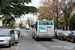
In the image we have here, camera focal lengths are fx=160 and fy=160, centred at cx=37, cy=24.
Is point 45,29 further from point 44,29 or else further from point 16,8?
point 16,8

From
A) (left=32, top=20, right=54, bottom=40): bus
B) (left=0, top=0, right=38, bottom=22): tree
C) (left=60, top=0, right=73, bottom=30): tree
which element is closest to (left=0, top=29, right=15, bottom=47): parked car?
(left=32, top=20, right=54, bottom=40): bus

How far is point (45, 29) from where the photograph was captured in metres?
22.6

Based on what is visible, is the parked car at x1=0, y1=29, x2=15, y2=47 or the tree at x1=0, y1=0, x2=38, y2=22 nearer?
the parked car at x1=0, y1=29, x2=15, y2=47

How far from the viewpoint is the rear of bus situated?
22.4 metres

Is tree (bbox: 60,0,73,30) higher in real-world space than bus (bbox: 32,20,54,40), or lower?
higher

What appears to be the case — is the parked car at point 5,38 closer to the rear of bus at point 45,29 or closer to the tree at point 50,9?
the rear of bus at point 45,29

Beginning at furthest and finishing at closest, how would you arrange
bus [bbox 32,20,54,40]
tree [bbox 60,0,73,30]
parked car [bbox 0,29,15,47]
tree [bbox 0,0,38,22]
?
tree [bbox 60,0,73,30], tree [bbox 0,0,38,22], bus [bbox 32,20,54,40], parked car [bbox 0,29,15,47]

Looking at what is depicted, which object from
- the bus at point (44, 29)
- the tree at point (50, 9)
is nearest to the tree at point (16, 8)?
the bus at point (44, 29)

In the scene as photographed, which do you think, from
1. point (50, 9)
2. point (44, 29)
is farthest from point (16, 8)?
point (50, 9)

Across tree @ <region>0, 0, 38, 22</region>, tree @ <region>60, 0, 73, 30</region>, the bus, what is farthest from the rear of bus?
tree @ <region>60, 0, 73, 30</region>

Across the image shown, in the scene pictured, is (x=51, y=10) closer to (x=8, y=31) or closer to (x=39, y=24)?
(x=39, y=24)

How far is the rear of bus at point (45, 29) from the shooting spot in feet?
73.6

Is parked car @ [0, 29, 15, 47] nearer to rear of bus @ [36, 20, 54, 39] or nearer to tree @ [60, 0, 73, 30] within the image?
rear of bus @ [36, 20, 54, 39]

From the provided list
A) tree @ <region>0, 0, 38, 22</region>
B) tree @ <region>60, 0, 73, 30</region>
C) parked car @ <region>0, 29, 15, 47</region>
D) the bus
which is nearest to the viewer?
parked car @ <region>0, 29, 15, 47</region>
